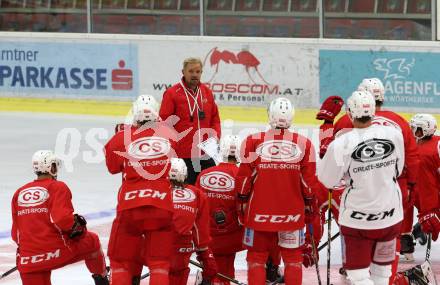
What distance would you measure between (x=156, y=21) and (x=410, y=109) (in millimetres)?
4480

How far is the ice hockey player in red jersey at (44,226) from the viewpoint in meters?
9.07

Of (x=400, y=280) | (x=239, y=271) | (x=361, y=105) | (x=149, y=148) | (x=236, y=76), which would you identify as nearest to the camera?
(x=361, y=105)

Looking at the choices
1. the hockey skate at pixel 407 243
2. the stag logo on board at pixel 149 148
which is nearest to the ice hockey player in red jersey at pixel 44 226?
the stag logo on board at pixel 149 148

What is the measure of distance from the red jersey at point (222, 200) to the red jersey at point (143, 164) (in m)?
0.90

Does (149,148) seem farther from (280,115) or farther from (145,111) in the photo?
(280,115)

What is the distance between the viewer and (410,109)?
17688mm

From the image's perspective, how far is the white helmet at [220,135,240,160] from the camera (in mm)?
9703

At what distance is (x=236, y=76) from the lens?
18781 millimetres

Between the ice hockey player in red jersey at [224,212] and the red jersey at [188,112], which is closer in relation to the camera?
the ice hockey player in red jersey at [224,212]

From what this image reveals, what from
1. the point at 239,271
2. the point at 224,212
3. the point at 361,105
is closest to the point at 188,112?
the point at 239,271

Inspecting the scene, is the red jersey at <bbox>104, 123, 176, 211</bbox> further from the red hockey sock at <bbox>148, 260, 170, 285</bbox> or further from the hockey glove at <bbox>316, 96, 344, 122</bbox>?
the hockey glove at <bbox>316, 96, 344, 122</bbox>

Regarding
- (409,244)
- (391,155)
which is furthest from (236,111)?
(391,155)

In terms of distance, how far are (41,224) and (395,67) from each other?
9563mm

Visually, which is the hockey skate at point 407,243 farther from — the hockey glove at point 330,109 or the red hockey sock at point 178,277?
the red hockey sock at point 178,277
